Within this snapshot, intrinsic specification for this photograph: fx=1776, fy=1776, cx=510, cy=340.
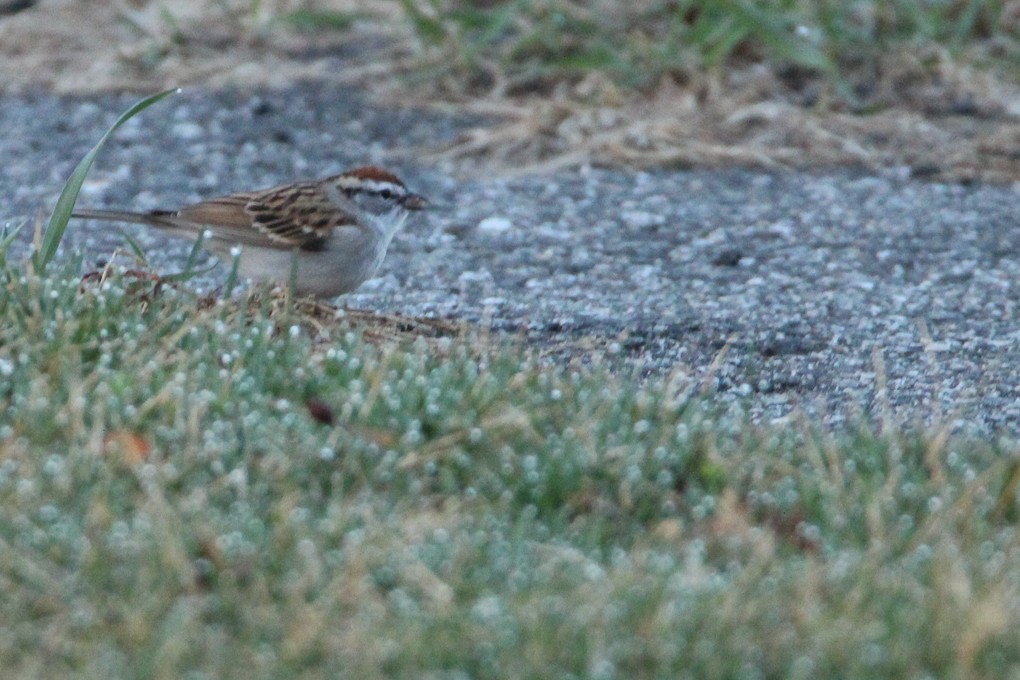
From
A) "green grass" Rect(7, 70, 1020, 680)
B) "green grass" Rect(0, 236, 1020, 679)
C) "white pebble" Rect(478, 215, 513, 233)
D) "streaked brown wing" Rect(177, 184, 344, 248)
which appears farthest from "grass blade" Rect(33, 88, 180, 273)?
"white pebble" Rect(478, 215, 513, 233)

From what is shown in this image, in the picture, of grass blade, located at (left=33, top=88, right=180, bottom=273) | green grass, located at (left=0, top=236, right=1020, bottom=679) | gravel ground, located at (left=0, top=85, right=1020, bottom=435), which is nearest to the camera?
green grass, located at (left=0, top=236, right=1020, bottom=679)

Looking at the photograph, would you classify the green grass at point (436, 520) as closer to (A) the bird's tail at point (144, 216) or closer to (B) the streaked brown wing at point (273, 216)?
(B) the streaked brown wing at point (273, 216)

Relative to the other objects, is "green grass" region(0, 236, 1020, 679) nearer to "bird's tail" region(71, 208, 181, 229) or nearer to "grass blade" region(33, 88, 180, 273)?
"grass blade" region(33, 88, 180, 273)

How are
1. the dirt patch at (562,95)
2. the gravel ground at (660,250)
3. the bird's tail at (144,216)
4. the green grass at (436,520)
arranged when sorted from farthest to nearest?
the dirt patch at (562,95), the bird's tail at (144,216), the gravel ground at (660,250), the green grass at (436,520)

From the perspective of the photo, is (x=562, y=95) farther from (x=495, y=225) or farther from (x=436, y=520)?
(x=436, y=520)

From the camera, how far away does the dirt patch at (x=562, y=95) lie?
348 inches

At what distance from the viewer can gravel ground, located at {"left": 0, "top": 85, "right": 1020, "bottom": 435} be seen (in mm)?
5934

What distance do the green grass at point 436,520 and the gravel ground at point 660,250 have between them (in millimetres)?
845

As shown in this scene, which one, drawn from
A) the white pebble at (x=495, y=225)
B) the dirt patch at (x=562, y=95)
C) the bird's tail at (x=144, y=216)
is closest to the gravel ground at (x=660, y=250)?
the white pebble at (x=495, y=225)

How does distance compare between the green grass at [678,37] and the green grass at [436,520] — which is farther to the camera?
the green grass at [678,37]

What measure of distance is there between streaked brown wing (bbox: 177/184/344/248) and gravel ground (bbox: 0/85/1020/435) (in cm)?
46

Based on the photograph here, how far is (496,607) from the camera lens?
140 inches

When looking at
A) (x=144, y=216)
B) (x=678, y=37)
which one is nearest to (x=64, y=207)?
(x=144, y=216)

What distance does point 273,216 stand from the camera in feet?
21.4
